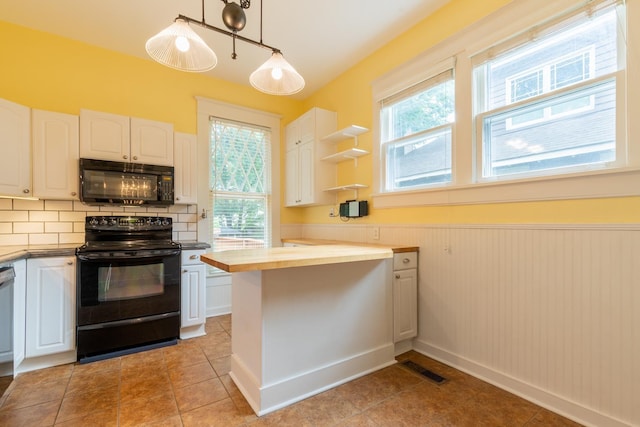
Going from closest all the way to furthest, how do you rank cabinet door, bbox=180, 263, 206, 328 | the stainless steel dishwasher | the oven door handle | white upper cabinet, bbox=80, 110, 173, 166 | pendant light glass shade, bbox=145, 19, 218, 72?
pendant light glass shade, bbox=145, 19, 218, 72 → the stainless steel dishwasher → the oven door handle → white upper cabinet, bbox=80, 110, 173, 166 → cabinet door, bbox=180, 263, 206, 328

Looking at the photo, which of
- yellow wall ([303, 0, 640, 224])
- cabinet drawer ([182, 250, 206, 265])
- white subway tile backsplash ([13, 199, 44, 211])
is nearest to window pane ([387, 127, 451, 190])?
yellow wall ([303, 0, 640, 224])

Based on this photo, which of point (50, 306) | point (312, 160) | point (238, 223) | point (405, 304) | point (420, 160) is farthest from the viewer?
point (238, 223)

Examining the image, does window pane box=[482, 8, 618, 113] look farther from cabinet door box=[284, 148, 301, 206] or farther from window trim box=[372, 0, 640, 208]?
cabinet door box=[284, 148, 301, 206]

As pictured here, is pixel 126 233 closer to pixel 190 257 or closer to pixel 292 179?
pixel 190 257

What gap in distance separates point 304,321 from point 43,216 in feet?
8.90

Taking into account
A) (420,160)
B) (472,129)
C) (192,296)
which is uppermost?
(472,129)

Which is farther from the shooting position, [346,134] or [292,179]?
[292,179]

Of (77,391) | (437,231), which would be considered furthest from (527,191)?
(77,391)

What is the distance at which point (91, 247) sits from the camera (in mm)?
2416

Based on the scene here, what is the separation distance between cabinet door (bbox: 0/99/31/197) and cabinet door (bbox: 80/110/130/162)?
36 centimetres

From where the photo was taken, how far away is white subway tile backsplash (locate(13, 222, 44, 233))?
2.60 meters

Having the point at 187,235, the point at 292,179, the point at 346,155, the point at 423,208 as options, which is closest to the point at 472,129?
the point at 423,208

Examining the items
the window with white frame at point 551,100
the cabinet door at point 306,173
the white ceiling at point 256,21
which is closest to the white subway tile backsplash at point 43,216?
the white ceiling at point 256,21

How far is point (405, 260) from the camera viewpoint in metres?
2.46
